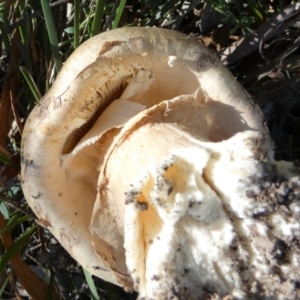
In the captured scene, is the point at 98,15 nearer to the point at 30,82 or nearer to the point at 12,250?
the point at 30,82

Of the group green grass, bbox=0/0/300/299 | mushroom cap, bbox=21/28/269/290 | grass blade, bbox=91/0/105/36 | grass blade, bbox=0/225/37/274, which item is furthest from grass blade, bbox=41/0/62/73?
grass blade, bbox=0/225/37/274

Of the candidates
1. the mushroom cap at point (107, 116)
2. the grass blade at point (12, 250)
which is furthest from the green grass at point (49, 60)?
the mushroom cap at point (107, 116)

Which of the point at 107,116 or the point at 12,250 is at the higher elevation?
the point at 107,116

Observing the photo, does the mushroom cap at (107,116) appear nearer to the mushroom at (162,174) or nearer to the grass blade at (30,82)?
the mushroom at (162,174)

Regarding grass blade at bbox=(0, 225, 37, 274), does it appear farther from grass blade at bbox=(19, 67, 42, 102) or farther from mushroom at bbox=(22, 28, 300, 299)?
grass blade at bbox=(19, 67, 42, 102)

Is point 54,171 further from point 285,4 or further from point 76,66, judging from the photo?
point 285,4

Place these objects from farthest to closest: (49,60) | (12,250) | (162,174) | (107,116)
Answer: (49,60), (12,250), (107,116), (162,174)

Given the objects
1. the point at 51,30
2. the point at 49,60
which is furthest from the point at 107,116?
the point at 49,60
